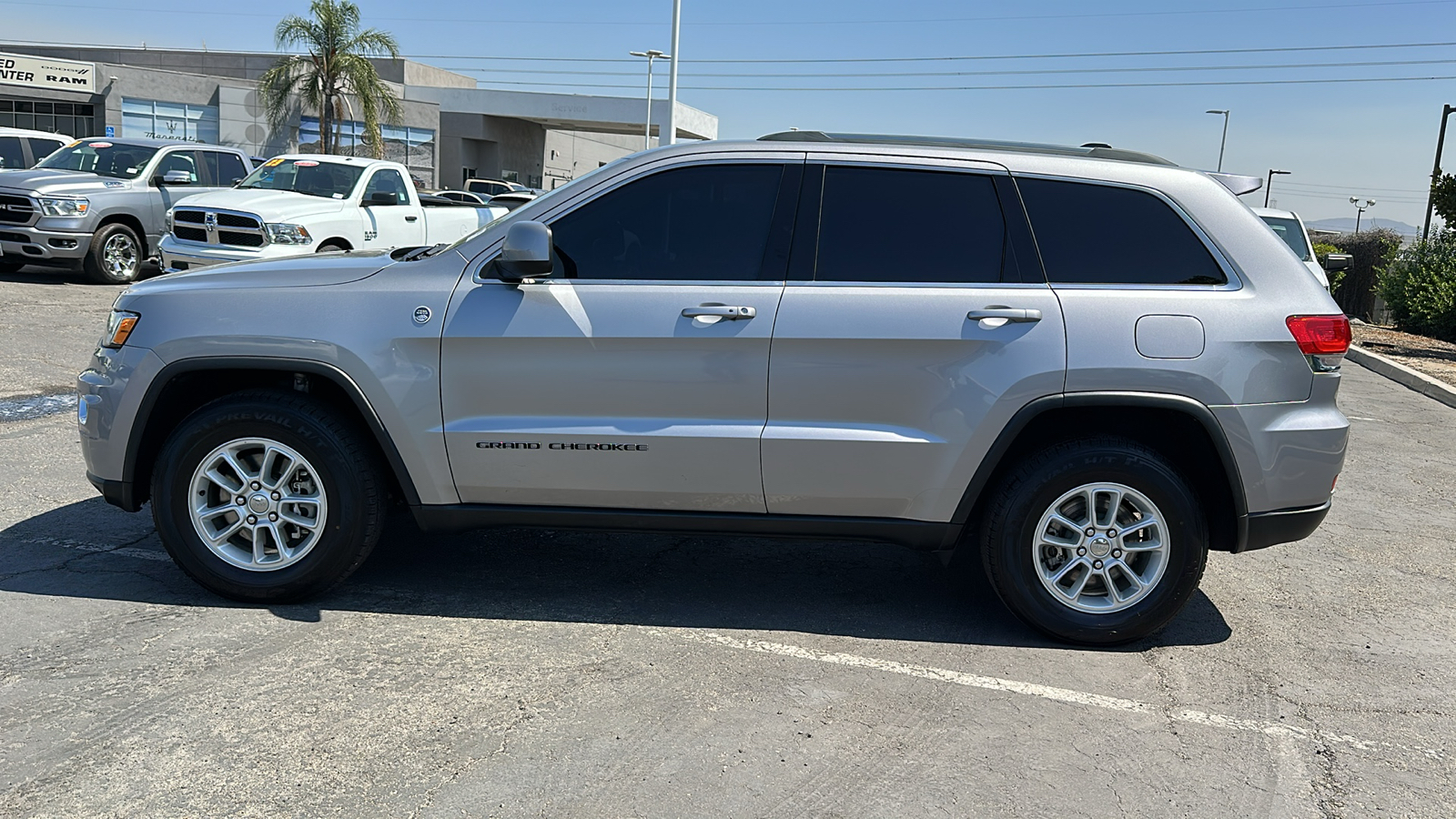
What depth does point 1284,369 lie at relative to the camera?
173 inches

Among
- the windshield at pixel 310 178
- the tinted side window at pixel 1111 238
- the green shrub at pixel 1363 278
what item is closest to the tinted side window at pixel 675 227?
the tinted side window at pixel 1111 238

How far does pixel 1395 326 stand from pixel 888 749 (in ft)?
72.7

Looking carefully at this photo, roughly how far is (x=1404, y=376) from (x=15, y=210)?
17.2 metres

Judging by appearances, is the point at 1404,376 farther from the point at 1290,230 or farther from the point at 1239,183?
the point at 1239,183

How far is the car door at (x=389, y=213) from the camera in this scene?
44.9 ft

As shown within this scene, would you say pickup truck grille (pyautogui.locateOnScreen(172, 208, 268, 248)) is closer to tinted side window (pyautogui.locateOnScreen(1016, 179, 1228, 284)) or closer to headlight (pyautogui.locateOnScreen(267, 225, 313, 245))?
headlight (pyautogui.locateOnScreen(267, 225, 313, 245))

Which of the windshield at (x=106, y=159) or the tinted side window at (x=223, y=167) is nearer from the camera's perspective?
the windshield at (x=106, y=159)

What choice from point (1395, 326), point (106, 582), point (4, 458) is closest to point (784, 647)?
point (106, 582)

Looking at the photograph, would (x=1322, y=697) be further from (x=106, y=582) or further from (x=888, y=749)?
(x=106, y=582)

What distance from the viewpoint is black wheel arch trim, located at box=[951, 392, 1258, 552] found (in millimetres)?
4359

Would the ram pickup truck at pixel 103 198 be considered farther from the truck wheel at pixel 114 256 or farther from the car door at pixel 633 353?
the car door at pixel 633 353

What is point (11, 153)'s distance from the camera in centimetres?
1816

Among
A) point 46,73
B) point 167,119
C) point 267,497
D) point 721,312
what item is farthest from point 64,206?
point 167,119

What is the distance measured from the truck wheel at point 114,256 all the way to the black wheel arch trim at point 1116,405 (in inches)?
567
